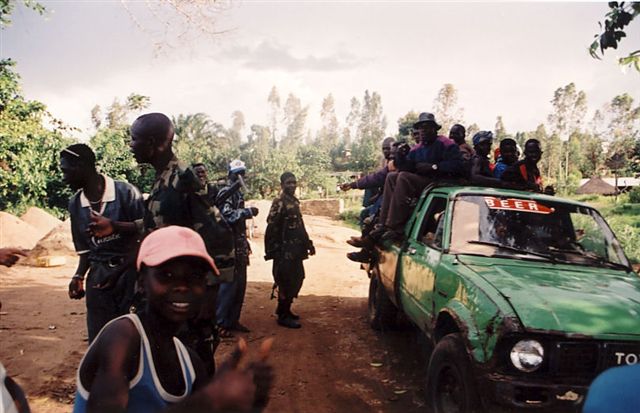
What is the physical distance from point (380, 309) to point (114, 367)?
517cm

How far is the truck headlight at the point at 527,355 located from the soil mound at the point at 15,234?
12131mm

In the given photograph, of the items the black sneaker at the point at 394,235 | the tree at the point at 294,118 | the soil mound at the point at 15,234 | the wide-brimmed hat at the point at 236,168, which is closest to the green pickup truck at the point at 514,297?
the black sneaker at the point at 394,235

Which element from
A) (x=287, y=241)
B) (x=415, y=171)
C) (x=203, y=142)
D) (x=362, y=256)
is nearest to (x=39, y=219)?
(x=287, y=241)

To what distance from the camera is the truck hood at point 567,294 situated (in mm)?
2962

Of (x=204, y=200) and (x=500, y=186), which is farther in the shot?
(x=500, y=186)

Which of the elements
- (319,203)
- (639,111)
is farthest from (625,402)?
(639,111)

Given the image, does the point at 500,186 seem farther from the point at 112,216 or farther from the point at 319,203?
the point at 319,203

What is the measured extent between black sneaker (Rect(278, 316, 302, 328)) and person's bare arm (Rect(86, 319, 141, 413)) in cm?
526

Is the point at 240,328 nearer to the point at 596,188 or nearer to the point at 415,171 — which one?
the point at 415,171

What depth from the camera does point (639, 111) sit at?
4709 centimetres

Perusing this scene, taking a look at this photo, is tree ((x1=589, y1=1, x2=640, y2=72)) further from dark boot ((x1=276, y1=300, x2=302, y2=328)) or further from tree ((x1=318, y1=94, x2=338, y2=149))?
tree ((x1=318, y1=94, x2=338, y2=149))

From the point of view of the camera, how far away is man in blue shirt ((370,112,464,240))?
18.6 ft

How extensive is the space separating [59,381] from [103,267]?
212cm

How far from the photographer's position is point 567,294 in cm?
327
